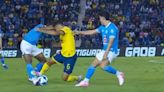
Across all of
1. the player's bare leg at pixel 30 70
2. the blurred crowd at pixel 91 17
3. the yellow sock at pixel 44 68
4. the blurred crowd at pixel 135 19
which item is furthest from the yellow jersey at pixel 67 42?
the blurred crowd at pixel 135 19

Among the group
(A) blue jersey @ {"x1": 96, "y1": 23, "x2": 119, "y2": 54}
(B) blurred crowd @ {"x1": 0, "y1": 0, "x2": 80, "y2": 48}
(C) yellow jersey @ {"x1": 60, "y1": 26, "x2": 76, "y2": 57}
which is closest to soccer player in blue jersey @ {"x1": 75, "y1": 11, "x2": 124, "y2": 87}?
(A) blue jersey @ {"x1": 96, "y1": 23, "x2": 119, "y2": 54}

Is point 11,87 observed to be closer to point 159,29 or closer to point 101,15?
point 101,15

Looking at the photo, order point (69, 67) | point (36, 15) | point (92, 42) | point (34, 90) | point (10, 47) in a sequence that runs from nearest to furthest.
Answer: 1. point (34, 90)
2. point (69, 67)
3. point (10, 47)
4. point (92, 42)
5. point (36, 15)

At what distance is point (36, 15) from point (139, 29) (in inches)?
269

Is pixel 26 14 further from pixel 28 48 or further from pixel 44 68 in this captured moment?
pixel 44 68

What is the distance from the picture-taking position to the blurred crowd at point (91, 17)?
31.5m

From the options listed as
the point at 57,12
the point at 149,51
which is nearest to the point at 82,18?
the point at 57,12

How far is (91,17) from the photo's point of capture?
1337 inches

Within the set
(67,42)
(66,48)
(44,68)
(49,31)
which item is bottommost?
(44,68)

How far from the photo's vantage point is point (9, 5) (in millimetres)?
34000

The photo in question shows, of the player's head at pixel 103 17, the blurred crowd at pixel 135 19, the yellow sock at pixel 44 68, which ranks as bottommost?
the blurred crowd at pixel 135 19

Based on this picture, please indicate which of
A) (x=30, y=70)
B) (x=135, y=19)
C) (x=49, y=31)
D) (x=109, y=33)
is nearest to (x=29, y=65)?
(x=30, y=70)

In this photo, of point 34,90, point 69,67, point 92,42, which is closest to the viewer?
point 34,90

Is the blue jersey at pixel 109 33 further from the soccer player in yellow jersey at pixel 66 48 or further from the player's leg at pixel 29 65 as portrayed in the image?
the player's leg at pixel 29 65
